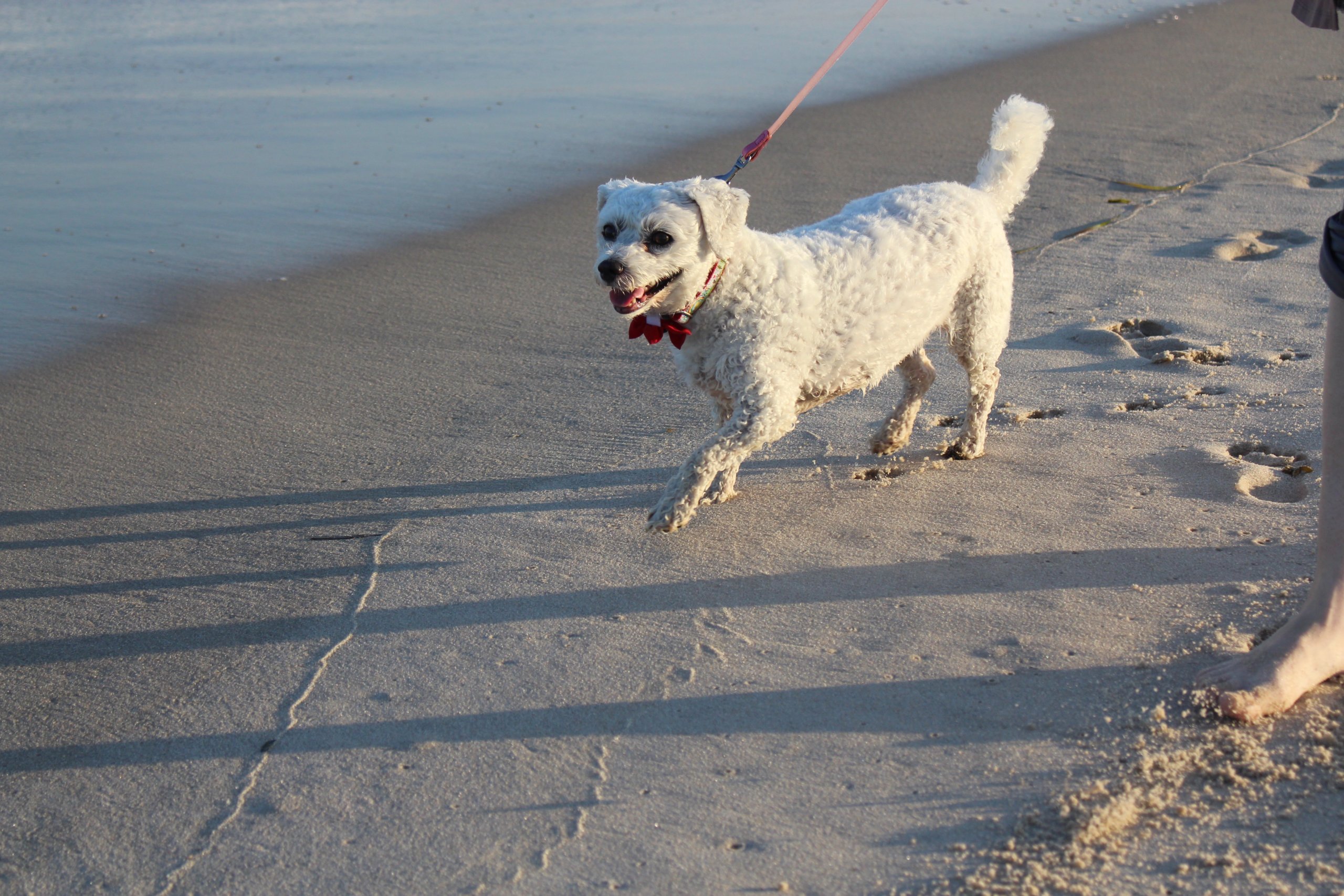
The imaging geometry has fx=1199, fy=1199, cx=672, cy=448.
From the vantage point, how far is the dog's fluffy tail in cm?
467

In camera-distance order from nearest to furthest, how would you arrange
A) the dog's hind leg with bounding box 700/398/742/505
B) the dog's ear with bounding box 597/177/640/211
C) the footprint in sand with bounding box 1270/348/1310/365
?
the dog's ear with bounding box 597/177/640/211 < the dog's hind leg with bounding box 700/398/742/505 < the footprint in sand with bounding box 1270/348/1310/365

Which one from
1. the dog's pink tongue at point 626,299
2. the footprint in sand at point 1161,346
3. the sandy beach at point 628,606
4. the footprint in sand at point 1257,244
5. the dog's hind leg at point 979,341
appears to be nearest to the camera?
the sandy beach at point 628,606

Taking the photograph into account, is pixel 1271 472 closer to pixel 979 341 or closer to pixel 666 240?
pixel 979 341

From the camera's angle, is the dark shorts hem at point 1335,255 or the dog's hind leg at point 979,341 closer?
the dark shorts hem at point 1335,255

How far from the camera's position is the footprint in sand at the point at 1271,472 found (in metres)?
4.09

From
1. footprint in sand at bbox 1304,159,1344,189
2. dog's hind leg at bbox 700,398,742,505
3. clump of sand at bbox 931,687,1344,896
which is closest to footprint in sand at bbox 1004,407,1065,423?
dog's hind leg at bbox 700,398,742,505

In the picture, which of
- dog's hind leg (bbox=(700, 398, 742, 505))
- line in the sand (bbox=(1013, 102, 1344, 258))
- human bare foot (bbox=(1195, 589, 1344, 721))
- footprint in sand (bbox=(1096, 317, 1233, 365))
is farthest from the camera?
line in the sand (bbox=(1013, 102, 1344, 258))

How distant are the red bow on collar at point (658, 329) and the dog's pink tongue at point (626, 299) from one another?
177 mm

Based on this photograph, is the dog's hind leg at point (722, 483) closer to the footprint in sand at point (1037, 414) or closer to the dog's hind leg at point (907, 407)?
the dog's hind leg at point (907, 407)

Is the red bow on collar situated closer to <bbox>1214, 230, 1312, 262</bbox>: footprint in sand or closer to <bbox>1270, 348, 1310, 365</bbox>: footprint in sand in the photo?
<bbox>1270, 348, 1310, 365</bbox>: footprint in sand

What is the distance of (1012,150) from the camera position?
4.71 metres

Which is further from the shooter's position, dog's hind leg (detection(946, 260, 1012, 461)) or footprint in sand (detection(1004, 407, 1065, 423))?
footprint in sand (detection(1004, 407, 1065, 423))

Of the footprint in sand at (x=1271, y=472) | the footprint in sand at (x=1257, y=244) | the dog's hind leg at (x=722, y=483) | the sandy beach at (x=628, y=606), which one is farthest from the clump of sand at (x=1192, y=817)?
the footprint in sand at (x=1257, y=244)

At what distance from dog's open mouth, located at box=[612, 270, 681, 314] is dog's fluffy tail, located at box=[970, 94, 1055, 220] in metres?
1.64
